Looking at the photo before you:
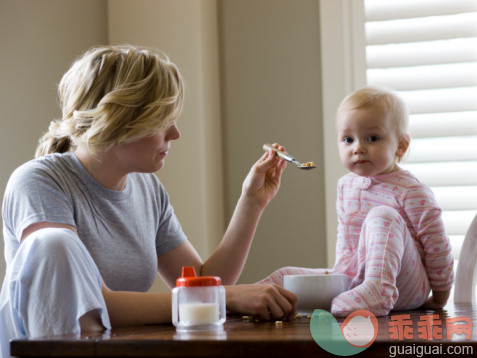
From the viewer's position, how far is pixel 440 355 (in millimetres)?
699

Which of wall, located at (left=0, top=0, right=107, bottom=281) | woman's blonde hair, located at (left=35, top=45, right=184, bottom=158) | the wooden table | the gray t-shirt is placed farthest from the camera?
wall, located at (left=0, top=0, right=107, bottom=281)

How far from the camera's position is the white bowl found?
1241 mm

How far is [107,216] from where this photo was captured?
1.54m

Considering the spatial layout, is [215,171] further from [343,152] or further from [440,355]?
[440,355]

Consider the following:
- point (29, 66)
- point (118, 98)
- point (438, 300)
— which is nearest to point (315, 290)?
point (438, 300)

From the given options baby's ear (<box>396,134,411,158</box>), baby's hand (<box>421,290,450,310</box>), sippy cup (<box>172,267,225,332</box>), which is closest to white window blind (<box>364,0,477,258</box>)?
baby's ear (<box>396,134,411,158</box>)

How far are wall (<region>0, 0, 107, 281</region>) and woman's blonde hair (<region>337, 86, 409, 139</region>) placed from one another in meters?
1.04

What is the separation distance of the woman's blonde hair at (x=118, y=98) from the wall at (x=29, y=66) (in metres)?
0.55

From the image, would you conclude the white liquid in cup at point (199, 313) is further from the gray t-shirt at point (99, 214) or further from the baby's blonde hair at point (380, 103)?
the baby's blonde hair at point (380, 103)

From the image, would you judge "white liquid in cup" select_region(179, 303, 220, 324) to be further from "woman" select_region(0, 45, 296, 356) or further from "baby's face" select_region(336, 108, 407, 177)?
"baby's face" select_region(336, 108, 407, 177)

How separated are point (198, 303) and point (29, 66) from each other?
1.39 meters

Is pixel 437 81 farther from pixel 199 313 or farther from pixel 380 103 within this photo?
pixel 199 313

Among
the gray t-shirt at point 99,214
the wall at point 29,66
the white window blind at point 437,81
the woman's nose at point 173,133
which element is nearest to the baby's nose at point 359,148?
the woman's nose at point 173,133

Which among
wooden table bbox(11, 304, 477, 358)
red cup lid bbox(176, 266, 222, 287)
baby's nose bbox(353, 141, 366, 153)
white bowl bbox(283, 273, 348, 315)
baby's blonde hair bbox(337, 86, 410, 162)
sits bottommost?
white bowl bbox(283, 273, 348, 315)
